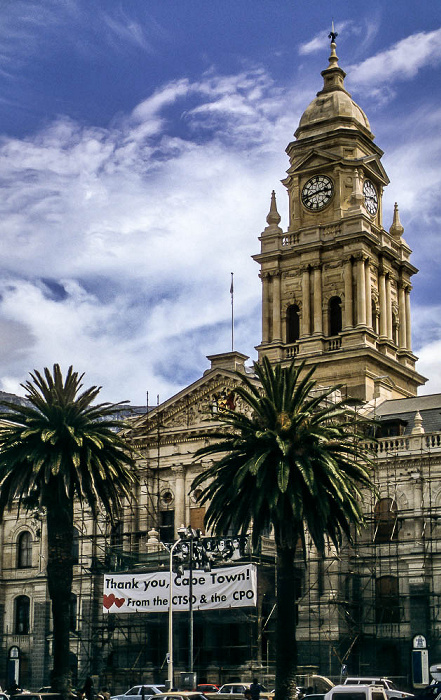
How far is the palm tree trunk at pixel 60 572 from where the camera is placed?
175ft

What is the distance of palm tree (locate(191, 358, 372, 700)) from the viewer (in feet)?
158

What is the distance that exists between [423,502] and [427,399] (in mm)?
14098

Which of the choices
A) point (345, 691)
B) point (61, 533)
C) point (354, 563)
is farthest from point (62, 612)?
point (354, 563)

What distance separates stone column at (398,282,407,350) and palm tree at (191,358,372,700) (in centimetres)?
4275

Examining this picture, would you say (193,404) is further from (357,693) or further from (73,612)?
(357,693)

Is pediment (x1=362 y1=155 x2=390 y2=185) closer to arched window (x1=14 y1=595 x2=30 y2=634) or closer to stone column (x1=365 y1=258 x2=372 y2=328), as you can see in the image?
stone column (x1=365 y1=258 x2=372 y2=328)

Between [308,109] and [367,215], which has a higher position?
[308,109]

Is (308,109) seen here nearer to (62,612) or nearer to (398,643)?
(398,643)

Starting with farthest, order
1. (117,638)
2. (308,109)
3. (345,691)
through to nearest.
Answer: (308,109) < (117,638) < (345,691)

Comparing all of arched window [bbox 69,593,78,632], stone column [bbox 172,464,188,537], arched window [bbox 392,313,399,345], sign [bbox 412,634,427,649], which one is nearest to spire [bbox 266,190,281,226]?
arched window [bbox 392,313,399,345]

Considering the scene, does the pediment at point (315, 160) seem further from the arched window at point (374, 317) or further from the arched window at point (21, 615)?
the arched window at point (21, 615)

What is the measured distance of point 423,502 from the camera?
69.2 metres

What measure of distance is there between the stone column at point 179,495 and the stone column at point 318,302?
16.1 metres

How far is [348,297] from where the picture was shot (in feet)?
288
